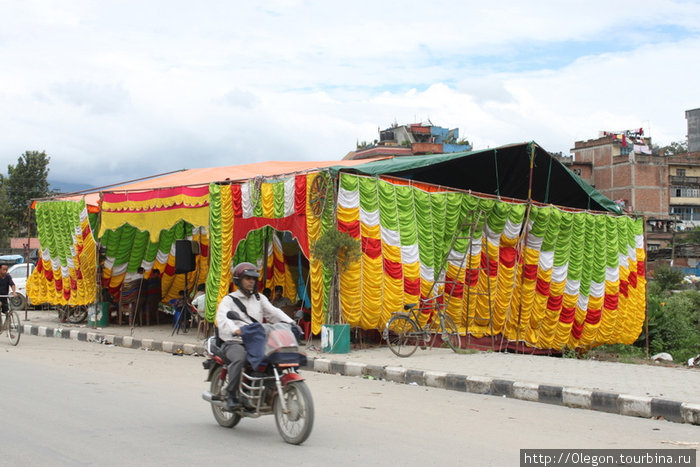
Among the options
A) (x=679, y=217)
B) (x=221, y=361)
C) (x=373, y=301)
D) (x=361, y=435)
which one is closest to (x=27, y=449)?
(x=221, y=361)

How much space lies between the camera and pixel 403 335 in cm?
1226

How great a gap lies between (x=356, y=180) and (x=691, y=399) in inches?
249

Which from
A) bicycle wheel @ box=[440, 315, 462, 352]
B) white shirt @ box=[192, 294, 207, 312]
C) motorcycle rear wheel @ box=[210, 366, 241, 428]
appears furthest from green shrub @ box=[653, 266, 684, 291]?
motorcycle rear wheel @ box=[210, 366, 241, 428]

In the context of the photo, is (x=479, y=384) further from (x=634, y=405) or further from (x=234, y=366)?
(x=234, y=366)

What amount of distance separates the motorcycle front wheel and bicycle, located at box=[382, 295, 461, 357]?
6.06m

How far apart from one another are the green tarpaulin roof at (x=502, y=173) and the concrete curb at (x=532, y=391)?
3.46 metres

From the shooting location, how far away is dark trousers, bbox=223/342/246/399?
19.9ft

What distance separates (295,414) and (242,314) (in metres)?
1.12

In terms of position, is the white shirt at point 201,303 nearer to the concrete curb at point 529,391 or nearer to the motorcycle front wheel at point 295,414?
the concrete curb at point 529,391

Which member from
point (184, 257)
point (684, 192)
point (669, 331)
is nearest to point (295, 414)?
point (184, 257)

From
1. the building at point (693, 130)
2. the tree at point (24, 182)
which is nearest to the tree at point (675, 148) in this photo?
the building at point (693, 130)

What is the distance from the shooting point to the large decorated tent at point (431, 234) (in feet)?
41.1

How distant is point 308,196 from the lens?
12.6 m

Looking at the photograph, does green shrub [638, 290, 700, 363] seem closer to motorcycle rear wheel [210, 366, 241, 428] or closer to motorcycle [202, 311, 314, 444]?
motorcycle rear wheel [210, 366, 241, 428]
